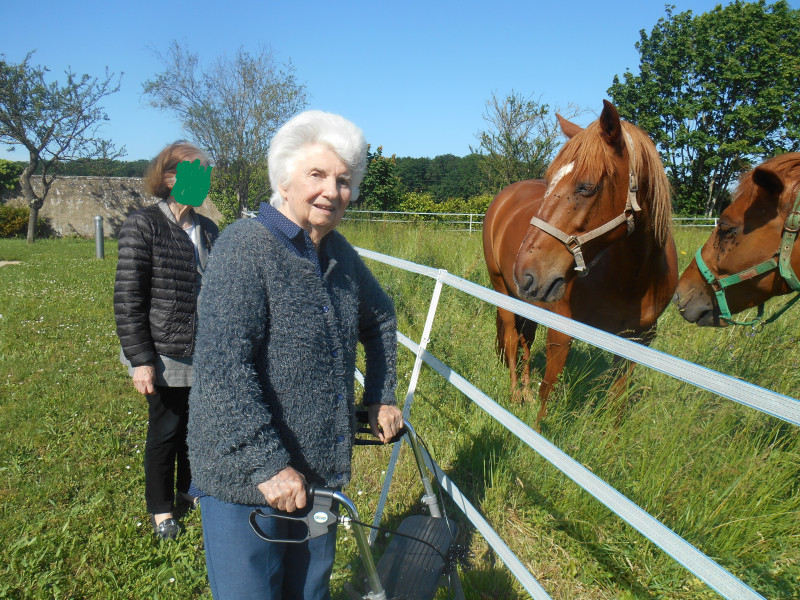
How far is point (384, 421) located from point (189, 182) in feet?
5.48

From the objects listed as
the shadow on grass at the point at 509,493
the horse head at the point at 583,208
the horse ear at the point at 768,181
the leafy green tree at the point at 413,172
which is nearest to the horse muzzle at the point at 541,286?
the horse head at the point at 583,208

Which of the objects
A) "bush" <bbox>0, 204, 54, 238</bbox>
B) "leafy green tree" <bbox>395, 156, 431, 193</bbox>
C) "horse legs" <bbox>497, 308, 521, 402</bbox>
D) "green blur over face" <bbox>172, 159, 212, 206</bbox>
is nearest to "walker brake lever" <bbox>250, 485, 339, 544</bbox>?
"green blur over face" <bbox>172, 159, 212, 206</bbox>

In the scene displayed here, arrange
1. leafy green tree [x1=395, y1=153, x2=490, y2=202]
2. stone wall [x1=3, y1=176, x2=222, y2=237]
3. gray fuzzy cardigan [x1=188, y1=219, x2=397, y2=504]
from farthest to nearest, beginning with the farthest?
leafy green tree [x1=395, y1=153, x2=490, y2=202], stone wall [x1=3, y1=176, x2=222, y2=237], gray fuzzy cardigan [x1=188, y1=219, x2=397, y2=504]

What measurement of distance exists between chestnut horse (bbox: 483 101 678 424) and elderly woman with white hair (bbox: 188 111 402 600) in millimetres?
1334

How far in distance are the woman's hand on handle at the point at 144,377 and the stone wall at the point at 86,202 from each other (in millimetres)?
26260

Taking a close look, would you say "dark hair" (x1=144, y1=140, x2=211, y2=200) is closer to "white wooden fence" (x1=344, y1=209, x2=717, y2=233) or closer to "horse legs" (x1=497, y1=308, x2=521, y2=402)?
"horse legs" (x1=497, y1=308, x2=521, y2=402)

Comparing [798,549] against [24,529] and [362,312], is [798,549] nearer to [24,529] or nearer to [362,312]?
[362,312]

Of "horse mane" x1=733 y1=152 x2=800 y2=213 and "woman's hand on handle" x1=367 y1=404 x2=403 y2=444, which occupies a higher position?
"horse mane" x1=733 y1=152 x2=800 y2=213

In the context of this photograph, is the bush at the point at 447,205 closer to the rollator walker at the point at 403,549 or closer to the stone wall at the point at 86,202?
the stone wall at the point at 86,202

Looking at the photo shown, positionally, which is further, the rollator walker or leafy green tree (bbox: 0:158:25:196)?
leafy green tree (bbox: 0:158:25:196)

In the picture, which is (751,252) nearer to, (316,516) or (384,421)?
(384,421)

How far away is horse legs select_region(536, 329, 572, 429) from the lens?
305 centimetres

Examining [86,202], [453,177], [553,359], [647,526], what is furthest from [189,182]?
[453,177]

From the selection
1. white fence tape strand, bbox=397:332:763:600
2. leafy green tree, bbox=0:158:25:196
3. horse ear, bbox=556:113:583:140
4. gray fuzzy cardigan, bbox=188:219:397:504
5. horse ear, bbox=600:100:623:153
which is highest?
leafy green tree, bbox=0:158:25:196
